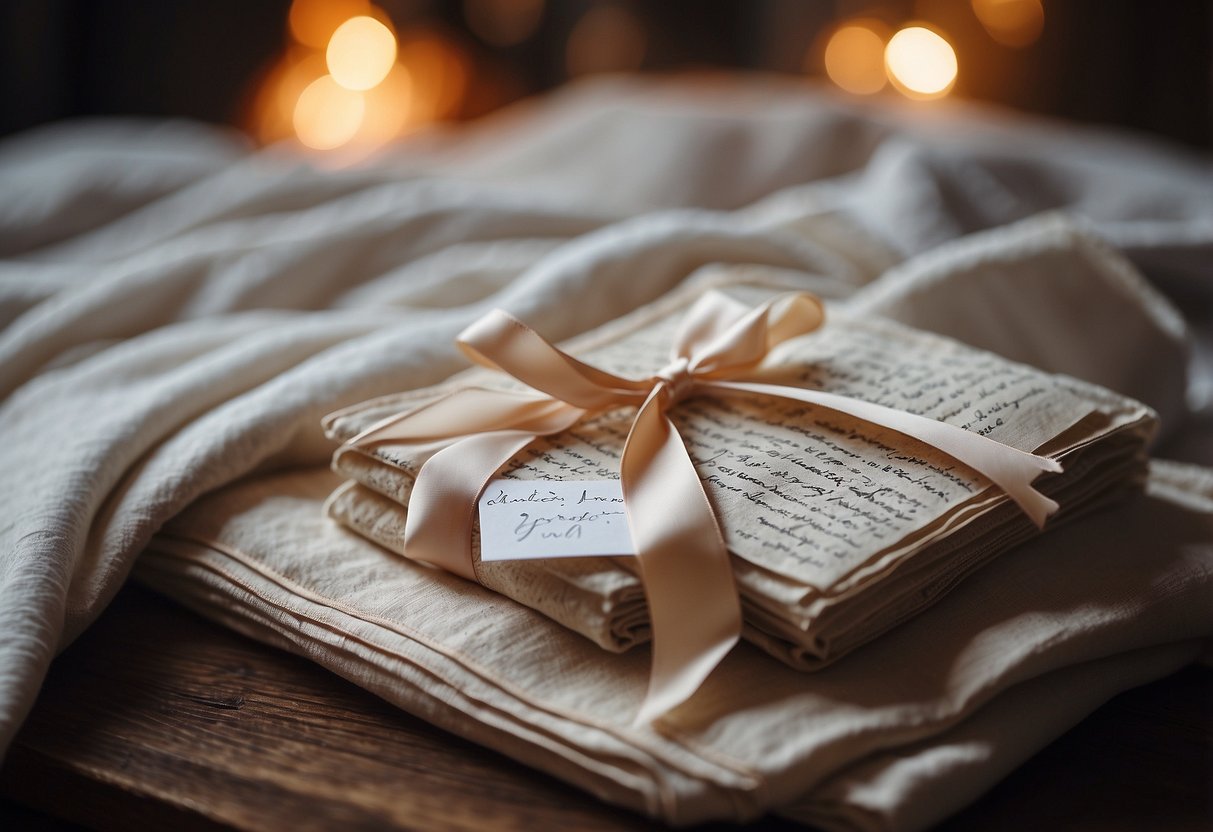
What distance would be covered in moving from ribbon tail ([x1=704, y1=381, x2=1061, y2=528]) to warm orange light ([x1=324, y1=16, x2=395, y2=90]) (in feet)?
6.32

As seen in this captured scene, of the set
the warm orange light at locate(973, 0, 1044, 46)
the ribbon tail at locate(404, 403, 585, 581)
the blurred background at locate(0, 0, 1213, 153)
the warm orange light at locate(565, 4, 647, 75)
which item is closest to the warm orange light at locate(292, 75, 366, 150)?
the blurred background at locate(0, 0, 1213, 153)

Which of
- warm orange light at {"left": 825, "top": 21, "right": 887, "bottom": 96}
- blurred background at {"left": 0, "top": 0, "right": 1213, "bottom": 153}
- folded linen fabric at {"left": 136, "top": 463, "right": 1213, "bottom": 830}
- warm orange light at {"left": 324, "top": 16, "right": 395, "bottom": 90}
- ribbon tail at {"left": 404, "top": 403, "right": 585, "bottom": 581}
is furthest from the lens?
warm orange light at {"left": 324, "top": 16, "right": 395, "bottom": 90}

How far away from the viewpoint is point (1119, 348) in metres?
0.86

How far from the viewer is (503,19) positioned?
2428 millimetres

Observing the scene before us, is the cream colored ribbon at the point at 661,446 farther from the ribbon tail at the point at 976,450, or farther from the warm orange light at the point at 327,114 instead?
the warm orange light at the point at 327,114

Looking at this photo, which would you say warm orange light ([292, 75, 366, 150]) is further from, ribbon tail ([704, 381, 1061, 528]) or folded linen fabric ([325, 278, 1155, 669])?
ribbon tail ([704, 381, 1061, 528])

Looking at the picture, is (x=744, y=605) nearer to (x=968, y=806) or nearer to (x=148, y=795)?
(x=968, y=806)

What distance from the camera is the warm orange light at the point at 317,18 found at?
89.4 inches

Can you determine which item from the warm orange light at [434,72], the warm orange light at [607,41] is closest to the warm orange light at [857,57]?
the warm orange light at [607,41]

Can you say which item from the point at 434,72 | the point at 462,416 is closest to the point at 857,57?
the point at 434,72

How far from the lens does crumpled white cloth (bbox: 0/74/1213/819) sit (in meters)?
0.67

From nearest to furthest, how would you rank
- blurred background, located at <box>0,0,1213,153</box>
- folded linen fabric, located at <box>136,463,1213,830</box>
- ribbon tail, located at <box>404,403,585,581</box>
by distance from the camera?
folded linen fabric, located at <box>136,463,1213,830</box> < ribbon tail, located at <box>404,403,585,581</box> < blurred background, located at <box>0,0,1213,153</box>

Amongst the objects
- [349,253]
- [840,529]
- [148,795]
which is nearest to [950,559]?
[840,529]

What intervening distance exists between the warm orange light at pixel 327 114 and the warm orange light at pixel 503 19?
34 centimetres
